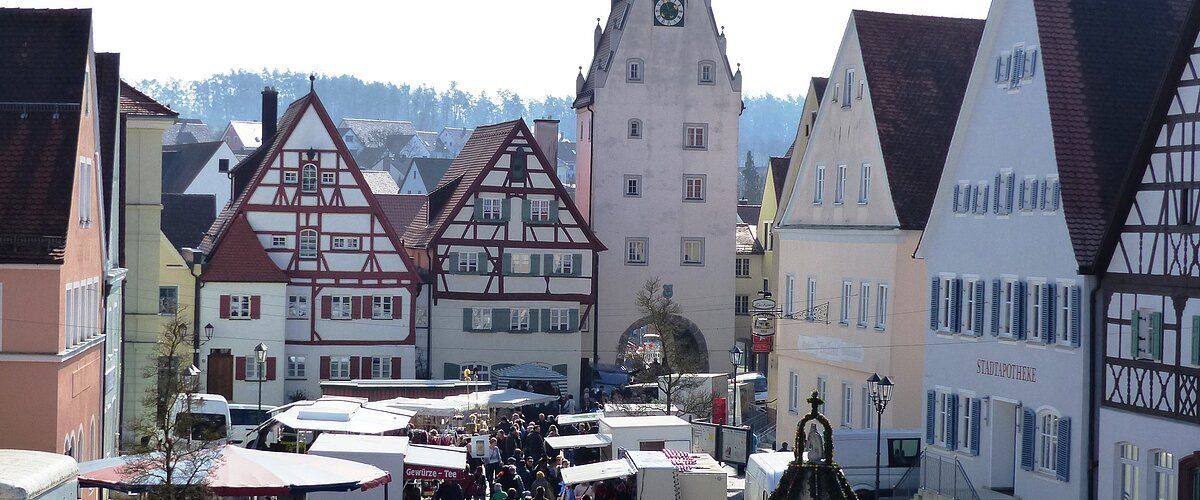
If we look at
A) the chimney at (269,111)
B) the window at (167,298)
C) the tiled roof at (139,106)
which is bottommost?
the window at (167,298)

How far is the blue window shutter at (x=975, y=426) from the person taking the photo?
33375 mm

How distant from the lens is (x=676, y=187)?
69.9 meters

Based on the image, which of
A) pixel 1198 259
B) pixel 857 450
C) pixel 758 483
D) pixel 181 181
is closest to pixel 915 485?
pixel 857 450

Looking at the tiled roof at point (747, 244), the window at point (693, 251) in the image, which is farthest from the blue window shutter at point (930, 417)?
the tiled roof at point (747, 244)

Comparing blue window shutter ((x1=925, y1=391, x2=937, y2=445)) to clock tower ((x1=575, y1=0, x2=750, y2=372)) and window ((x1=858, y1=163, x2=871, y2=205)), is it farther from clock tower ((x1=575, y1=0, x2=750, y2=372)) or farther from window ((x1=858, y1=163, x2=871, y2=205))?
clock tower ((x1=575, y1=0, x2=750, y2=372))

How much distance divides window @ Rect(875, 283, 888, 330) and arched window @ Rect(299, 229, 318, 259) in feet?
82.7

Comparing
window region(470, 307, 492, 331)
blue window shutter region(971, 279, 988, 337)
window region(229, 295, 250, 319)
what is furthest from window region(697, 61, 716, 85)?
blue window shutter region(971, 279, 988, 337)

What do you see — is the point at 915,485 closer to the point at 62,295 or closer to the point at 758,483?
the point at 758,483

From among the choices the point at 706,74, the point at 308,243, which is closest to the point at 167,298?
the point at 308,243

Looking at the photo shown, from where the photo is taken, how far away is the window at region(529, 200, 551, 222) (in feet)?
203

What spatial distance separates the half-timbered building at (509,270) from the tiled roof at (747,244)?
17.2 metres

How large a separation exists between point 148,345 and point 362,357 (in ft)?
42.8

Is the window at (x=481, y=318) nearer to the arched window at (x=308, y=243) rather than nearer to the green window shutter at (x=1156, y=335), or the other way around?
the arched window at (x=308, y=243)

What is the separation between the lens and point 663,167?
6988 centimetres
